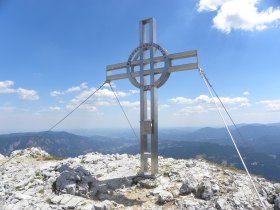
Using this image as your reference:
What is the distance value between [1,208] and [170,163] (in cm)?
933

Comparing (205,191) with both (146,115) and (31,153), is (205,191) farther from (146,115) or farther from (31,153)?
(31,153)

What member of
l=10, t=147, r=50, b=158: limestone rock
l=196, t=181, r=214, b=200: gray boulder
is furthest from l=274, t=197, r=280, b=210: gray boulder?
l=10, t=147, r=50, b=158: limestone rock

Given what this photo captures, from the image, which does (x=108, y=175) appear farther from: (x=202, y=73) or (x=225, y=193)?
(x=202, y=73)

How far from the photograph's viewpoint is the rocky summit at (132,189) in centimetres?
1132

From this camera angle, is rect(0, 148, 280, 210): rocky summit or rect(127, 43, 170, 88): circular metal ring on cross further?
rect(127, 43, 170, 88): circular metal ring on cross

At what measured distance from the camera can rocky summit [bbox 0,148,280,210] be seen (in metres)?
11.3

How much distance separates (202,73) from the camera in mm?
13234

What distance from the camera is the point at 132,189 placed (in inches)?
541

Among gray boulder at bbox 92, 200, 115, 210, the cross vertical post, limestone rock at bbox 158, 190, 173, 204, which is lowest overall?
gray boulder at bbox 92, 200, 115, 210

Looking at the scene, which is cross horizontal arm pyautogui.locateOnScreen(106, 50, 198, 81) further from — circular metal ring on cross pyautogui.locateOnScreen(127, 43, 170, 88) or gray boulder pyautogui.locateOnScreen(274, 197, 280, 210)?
gray boulder pyautogui.locateOnScreen(274, 197, 280, 210)

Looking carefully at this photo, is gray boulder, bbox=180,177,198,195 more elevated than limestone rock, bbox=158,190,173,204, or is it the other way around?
gray boulder, bbox=180,177,198,195

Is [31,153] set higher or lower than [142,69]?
lower

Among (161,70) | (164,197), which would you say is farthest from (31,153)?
(164,197)

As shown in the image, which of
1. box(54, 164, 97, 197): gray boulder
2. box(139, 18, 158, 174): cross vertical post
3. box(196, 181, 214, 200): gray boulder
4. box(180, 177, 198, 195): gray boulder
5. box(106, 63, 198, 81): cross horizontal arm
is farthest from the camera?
box(139, 18, 158, 174): cross vertical post
